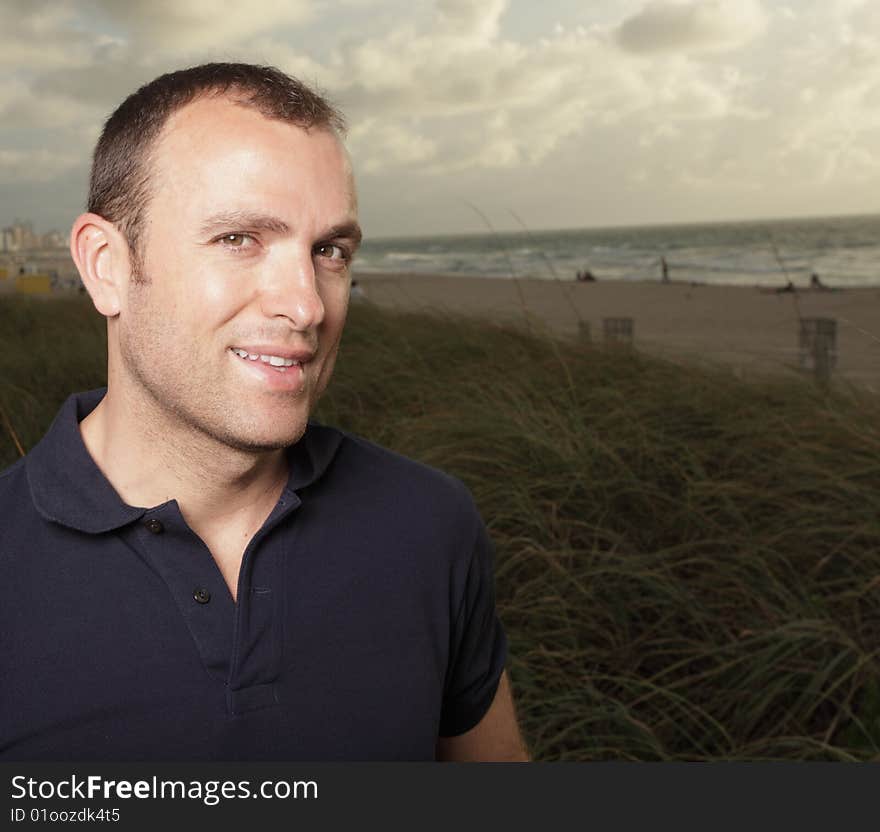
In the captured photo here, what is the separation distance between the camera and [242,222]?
1.35 m

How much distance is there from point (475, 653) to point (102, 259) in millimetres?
874

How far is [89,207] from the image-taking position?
155 centimetres

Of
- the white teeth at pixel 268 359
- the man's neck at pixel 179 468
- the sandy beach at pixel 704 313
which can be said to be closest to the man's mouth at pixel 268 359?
the white teeth at pixel 268 359

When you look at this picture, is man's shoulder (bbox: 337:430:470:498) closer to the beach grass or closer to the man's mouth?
the man's mouth

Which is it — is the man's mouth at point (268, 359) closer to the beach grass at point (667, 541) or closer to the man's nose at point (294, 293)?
the man's nose at point (294, 293)

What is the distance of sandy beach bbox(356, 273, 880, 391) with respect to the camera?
26.7ft

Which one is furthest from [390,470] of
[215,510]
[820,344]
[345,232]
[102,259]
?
[820,344]

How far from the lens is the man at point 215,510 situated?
1.31 meters

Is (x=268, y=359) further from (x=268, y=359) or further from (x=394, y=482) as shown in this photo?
(x=394, y=482)

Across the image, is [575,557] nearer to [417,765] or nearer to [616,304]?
[417,765]

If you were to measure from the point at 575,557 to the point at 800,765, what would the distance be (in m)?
1.72

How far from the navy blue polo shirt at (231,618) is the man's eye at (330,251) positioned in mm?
313

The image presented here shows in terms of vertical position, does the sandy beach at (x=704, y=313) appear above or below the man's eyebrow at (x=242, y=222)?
below

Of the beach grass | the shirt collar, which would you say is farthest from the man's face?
the beach grass
